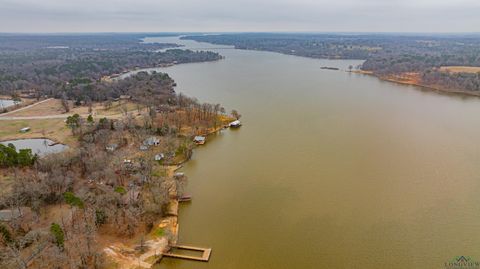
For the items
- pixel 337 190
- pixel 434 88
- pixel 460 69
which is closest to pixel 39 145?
pixel 337 190

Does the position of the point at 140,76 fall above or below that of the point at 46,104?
above

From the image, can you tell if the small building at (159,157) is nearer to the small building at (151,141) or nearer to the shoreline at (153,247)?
the small building at (151,141)

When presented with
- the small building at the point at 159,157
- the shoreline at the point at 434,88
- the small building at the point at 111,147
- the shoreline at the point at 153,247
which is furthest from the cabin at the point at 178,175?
the shoreline at the point at 434,88

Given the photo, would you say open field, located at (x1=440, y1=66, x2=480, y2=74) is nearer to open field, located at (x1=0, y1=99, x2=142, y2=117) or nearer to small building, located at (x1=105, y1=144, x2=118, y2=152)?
open field, located at (x1=0, y1=99, x2=142, y2=117)

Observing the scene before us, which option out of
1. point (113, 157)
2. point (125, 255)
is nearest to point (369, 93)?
point (113, 157)

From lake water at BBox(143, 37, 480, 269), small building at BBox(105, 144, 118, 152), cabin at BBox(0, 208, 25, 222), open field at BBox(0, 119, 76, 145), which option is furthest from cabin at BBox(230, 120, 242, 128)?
cabin at BBox(0, 208, 25, 222)

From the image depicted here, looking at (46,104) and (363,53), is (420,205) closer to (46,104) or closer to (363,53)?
(46,104)
